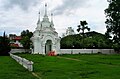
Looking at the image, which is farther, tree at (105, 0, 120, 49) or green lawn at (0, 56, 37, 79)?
tree at (105, 0, 120, 49)

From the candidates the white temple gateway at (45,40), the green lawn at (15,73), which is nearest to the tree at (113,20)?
the white temple gateway at (45,40)

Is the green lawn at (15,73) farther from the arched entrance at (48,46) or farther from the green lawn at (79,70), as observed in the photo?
the arched entrance at (48,46)

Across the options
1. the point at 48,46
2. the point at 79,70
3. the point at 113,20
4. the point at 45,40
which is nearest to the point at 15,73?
the point at 79,70

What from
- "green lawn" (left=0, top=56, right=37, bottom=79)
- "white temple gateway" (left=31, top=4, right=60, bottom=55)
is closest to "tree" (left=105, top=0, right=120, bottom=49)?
"white temple gateway" (left=31, top=4, right=60, bottom=55)

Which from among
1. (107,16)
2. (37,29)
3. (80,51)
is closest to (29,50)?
(37,29)

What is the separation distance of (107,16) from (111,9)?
215 cm

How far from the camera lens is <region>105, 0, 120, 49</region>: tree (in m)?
51.3

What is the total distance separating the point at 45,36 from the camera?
7125cm

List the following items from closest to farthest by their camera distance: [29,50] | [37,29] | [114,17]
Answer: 1. [114,17]
2. [37,29]
3. [29,50]

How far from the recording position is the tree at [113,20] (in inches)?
2019

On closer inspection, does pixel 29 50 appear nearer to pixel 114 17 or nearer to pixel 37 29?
pixel 37 29

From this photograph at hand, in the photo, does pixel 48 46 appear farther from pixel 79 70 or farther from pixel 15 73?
pixel 15 73

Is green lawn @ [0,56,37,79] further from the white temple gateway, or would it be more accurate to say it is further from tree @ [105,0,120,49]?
the white temple gateway

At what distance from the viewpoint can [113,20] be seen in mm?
52688
